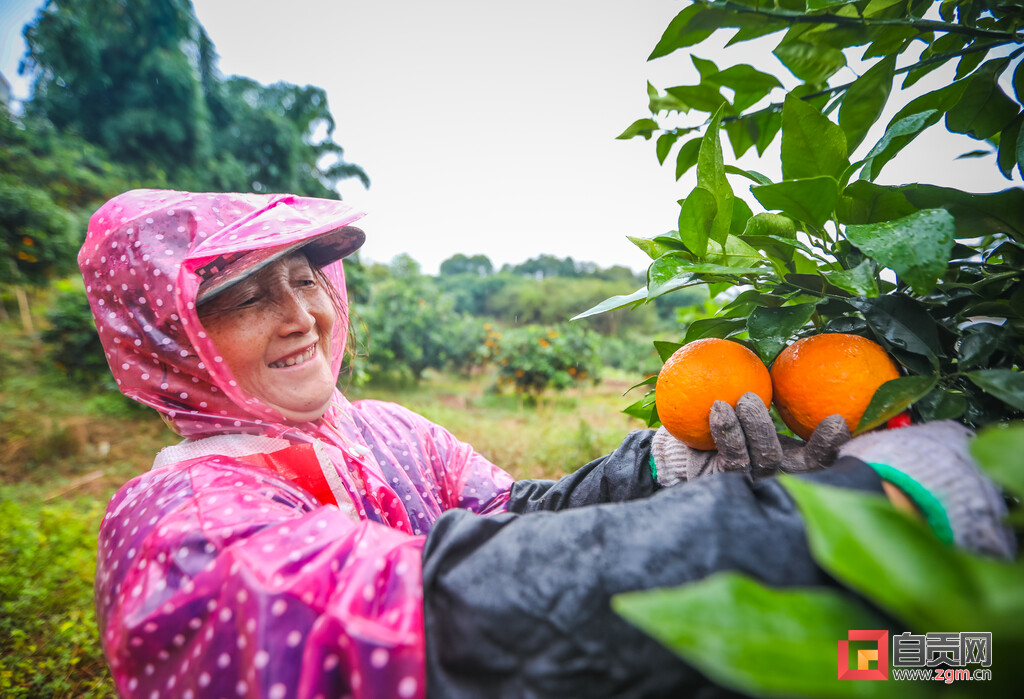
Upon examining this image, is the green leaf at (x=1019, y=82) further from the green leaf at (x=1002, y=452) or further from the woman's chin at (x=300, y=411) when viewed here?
the woman's chin at (x=300, y=411)

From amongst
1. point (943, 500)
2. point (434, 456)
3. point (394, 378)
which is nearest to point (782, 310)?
point (943, 500)

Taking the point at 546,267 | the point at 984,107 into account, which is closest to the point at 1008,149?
the point at 984,107

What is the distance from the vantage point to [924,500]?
20.9 inches

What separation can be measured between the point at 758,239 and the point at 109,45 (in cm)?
1579

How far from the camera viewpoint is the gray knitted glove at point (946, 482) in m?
0.50

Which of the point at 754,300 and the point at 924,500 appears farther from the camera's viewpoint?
the point at 754,300

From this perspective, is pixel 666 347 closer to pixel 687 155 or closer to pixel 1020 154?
pixel 687 155

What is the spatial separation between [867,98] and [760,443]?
611 mm

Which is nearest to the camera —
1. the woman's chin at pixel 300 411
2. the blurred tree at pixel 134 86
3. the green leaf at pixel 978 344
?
the green leaf at pixel 978 344

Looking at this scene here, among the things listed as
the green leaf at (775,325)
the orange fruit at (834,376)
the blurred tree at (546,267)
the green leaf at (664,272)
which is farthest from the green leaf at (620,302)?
the blurred tree at (546,267)

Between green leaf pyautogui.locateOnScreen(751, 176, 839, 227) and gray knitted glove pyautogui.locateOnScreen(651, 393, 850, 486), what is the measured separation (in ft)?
0.93

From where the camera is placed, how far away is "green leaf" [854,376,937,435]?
573mm

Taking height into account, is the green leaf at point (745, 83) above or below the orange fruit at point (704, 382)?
above

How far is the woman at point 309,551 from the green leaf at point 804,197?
32 centimetres
